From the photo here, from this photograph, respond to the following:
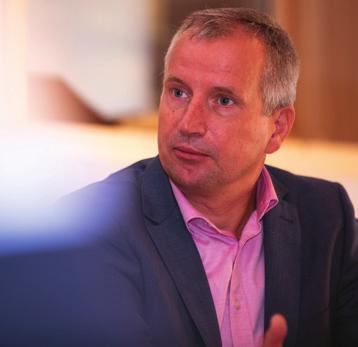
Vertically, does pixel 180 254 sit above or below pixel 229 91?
below

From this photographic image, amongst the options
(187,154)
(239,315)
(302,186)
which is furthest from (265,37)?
(239,315)

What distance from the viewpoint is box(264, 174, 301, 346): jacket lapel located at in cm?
158

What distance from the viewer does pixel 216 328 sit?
1.45m

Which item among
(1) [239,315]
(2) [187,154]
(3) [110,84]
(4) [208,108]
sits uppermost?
(4) [208,108]

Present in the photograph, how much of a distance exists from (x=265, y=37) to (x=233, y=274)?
0.61 metres

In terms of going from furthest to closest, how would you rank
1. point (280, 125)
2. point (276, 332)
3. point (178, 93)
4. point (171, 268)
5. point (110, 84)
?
point (110, 84) → point (280, 125) → point (178, 93) → point (171, 268) → point (276, 332)

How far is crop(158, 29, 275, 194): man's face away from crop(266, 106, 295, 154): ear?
137 millimetres

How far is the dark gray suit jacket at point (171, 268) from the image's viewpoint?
4.38 feet

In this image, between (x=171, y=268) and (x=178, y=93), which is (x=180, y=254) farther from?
(x=178, y=93)

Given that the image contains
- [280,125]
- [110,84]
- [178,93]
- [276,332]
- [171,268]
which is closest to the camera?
[276,332]

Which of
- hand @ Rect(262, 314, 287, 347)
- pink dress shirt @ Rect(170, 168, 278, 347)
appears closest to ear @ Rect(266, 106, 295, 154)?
pink dress shirt @ Rect(170, 168, 278, 347)

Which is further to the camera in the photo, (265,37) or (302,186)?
(302,186)

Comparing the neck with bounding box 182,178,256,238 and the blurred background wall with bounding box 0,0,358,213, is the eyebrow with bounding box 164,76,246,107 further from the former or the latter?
the blurred background wall with bounding box 0,0,358,213

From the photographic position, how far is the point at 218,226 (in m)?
1.65
